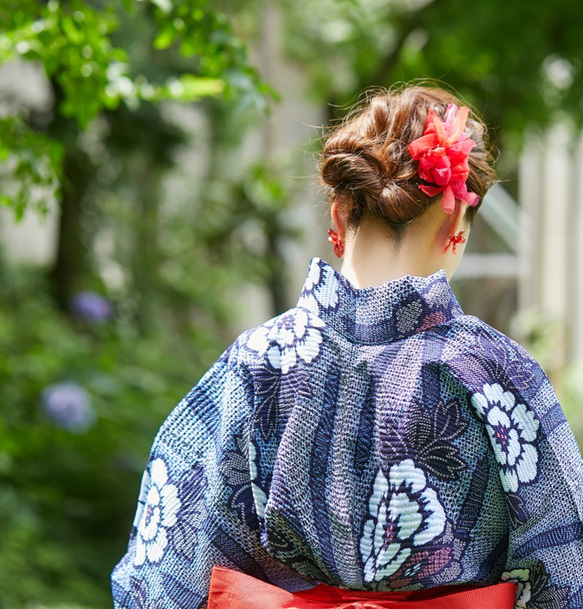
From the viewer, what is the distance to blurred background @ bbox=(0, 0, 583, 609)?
2.16 metres

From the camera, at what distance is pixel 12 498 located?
3650mm

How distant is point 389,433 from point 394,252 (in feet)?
0.99

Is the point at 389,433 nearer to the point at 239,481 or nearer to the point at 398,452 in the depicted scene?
the point at 398,452

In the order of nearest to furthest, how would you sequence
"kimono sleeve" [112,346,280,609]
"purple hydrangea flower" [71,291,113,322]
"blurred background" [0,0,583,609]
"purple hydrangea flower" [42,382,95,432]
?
"kimono sleeve" [112,346,280,609], "blurred background" [0,0,583,609], "purple hydrangea flower" [42,382,95,432], "purple hydrangea flower" [71,291,113,322]

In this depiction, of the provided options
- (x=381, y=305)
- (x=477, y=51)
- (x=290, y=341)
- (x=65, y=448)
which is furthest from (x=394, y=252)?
(x=477, y=51)

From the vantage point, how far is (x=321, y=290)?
141 cm

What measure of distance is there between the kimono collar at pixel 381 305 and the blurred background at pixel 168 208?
0.99 feet

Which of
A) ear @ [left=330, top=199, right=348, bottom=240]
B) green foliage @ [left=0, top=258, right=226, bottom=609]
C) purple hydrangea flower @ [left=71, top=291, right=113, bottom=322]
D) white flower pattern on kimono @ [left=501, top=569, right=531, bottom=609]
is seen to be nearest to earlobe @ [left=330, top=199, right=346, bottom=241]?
ear @ [left=330, top=199, right=348, bottom=240]

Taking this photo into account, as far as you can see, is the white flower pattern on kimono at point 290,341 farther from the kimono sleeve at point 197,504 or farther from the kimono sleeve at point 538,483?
the kimono sleeve at point 538,483

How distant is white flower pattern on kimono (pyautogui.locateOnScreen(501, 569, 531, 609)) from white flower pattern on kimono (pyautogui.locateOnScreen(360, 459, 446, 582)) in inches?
6.2

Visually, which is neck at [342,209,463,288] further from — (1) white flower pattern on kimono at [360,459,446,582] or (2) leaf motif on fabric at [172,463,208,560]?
(2) leaf motif on fabric at [172,463,208,560]

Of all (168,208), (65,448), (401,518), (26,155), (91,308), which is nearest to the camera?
(401,518)

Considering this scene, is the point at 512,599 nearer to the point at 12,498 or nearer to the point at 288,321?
the point at 288,321

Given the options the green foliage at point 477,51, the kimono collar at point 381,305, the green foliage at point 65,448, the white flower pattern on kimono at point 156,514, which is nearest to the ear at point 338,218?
the kimono collar at point 381,305
